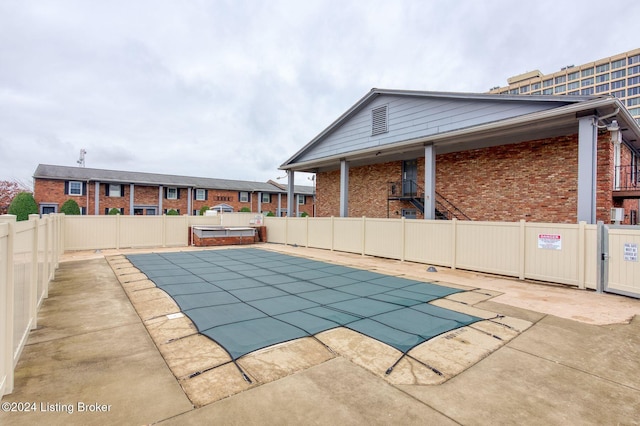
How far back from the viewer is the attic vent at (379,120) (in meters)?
15.4

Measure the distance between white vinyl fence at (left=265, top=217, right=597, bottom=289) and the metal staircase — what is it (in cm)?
389

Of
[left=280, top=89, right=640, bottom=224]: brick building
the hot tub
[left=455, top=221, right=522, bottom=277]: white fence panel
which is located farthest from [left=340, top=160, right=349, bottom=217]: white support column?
[left=455, top=221, right=522, bottom=277]: white fence panel

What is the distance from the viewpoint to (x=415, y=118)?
551 inches

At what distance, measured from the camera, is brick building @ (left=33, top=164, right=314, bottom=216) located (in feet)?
81.1

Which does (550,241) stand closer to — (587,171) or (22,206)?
(587,171)

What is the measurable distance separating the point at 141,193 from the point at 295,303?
28001 mm

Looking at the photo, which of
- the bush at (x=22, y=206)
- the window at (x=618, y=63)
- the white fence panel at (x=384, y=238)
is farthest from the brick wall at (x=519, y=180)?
the window at (x=618, y=63)

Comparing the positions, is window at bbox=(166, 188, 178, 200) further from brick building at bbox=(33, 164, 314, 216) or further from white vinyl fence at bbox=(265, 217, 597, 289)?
white vinyl fence at bbox=(265, 217, 597, 289)

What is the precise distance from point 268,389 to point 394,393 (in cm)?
118

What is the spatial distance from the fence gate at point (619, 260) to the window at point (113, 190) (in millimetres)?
32039

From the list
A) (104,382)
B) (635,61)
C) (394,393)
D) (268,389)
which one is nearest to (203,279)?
(104,382)

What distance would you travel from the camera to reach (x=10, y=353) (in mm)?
2727

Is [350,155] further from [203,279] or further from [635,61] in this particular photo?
[635,61]

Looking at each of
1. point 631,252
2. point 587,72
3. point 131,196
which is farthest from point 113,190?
point 587,72
